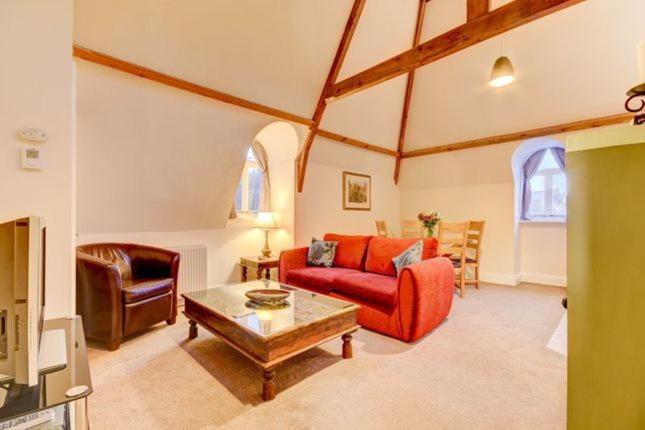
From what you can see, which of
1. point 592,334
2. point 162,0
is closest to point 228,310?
point 592,334

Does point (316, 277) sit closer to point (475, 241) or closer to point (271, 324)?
point (271, 324)

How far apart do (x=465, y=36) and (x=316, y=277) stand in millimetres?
2784

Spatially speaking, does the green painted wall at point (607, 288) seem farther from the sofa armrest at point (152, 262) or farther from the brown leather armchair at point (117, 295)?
the sofa armrest at point (152, 262)

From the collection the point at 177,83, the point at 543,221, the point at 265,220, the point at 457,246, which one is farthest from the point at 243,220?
the point at 543,221

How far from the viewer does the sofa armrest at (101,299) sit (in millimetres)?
2463

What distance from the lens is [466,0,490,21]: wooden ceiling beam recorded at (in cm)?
268

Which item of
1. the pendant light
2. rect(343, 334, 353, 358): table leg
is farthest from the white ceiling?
rect(343, 334, 353, 358): table leg

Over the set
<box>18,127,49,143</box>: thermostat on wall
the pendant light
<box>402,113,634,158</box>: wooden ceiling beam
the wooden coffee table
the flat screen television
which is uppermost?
the pendant light

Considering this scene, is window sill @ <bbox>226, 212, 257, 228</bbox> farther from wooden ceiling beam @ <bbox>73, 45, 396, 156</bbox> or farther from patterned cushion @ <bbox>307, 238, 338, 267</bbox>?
wooden ceiling beam @ <bbox>73, 45, 396, 156</bbox>

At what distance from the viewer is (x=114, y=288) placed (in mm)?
2471

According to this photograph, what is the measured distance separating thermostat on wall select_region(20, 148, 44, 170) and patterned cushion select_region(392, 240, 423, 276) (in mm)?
2766

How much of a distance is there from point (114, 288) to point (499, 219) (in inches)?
209

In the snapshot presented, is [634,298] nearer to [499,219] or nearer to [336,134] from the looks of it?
[336,134]

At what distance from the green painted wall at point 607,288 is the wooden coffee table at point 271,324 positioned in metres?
1.50
